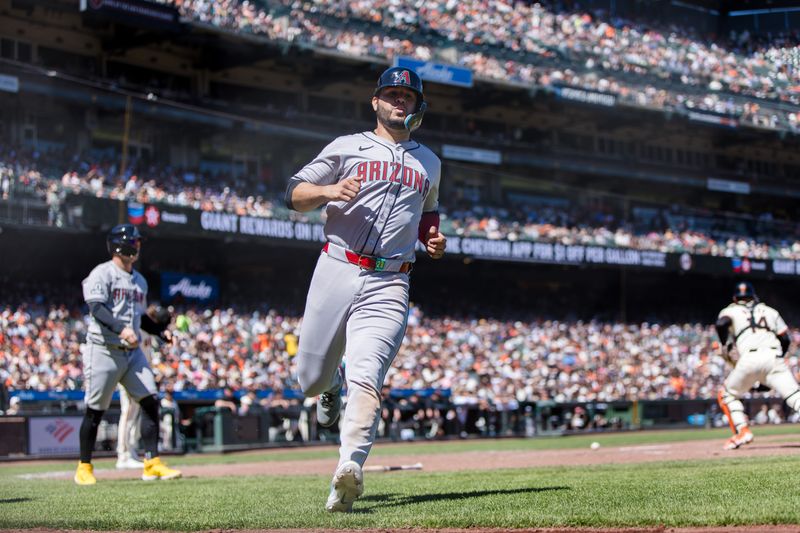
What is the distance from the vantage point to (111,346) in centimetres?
973

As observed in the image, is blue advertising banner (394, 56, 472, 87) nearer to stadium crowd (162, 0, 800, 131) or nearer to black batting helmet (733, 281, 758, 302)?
stadium crowd (162, 0, 800, 131)

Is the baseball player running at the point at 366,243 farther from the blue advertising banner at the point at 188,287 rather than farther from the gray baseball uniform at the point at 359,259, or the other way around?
the blue advertising banner at the point at 188,287

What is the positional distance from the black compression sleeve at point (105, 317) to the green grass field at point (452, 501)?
137 centimetres

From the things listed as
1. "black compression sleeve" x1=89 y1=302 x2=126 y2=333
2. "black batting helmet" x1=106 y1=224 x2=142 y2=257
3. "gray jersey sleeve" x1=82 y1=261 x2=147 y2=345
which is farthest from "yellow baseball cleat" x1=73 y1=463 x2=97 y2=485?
"black batting helmet" x1=106 y1=224 x2=142 y2=257

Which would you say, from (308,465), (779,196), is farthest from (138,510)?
(779,196)

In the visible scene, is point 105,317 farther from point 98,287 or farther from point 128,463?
point 128,463

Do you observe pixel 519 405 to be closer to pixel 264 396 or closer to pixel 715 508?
pixel 264 396

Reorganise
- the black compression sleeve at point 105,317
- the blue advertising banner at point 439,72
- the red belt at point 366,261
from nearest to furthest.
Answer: the red belt at point 366,261 → the black compression sleeve at point 105,317 → the blue advertising banner at point 439,72

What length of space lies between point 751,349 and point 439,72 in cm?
2296

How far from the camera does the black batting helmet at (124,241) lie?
977 cm

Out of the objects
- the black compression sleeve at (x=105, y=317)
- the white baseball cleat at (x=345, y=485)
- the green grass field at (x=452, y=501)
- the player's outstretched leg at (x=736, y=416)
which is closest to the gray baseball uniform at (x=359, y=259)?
the white baseball cleat at (x=345, y=485)

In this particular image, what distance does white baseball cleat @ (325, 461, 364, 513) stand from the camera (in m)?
5.41

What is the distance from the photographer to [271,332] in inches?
1048

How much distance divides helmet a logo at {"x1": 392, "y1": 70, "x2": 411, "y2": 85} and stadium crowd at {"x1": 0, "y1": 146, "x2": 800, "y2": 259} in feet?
68.7
